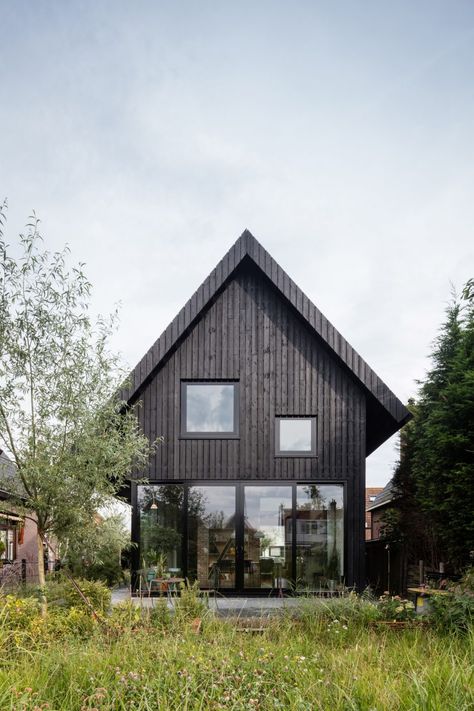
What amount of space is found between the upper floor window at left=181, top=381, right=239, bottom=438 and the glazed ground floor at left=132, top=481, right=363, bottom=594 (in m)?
1.04

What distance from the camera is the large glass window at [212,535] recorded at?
40.6ft

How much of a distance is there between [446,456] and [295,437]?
2943 mm

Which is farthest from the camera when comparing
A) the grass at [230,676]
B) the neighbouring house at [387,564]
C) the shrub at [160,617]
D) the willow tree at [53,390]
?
the neighbouring house at [387,564]

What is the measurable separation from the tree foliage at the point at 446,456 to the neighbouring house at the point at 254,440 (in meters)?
0.99

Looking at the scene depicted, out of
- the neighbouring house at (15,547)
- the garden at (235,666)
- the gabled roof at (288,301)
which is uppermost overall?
the gabled roof at (288,301)

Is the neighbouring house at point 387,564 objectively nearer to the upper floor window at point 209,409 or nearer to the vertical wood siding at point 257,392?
the vertical wood siding at point 257,392

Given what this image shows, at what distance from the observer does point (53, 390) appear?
30.4ft

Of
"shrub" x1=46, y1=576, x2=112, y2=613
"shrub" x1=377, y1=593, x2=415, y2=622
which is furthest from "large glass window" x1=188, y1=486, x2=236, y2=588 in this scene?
"shrub" x1=377, y1=593, x2=415, y2=622

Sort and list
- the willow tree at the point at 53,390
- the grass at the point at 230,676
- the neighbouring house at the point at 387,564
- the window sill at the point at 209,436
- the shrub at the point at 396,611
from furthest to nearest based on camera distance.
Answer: the neighbouring house at the point at 387,564, the window sill at the point at 209,436, the willow tree at the point at 53,390, the shrub at the point at 396,611, the grass at the point at 230,676

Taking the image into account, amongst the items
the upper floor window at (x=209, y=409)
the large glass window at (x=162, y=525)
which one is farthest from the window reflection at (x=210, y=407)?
the large glass window at (x=162, y=525)

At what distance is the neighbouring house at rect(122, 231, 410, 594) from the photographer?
12.4 m

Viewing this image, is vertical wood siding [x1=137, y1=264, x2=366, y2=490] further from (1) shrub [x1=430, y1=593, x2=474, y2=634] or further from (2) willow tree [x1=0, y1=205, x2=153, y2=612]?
(1) shrub [x1=430, y1=593, x2=474, y2=634]

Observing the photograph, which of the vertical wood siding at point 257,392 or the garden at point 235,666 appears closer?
the garden at point 235,666

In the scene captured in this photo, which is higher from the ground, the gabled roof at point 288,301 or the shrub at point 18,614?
the gabled roof at point 288,301
